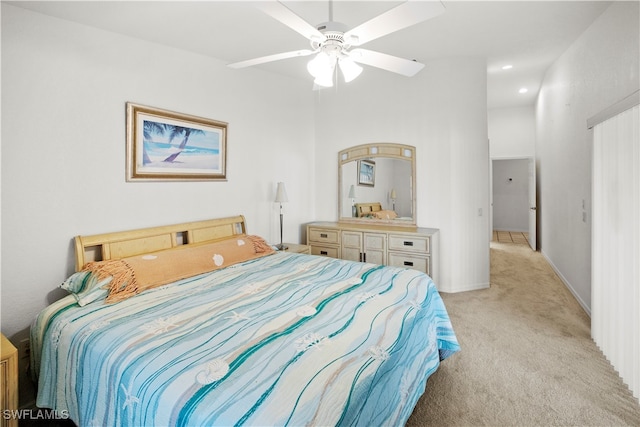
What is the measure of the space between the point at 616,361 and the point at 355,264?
192cm

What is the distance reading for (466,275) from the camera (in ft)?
13.1

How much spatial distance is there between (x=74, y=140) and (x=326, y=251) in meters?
2.94

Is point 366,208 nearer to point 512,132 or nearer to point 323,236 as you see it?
point 323,236

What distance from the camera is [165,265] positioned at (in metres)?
2.41

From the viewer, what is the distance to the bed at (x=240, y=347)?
44.0 inches

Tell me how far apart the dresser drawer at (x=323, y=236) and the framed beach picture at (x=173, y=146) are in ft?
4.89

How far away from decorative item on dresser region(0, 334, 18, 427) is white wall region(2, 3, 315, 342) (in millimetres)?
760

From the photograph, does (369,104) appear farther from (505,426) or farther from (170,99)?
(505,426)

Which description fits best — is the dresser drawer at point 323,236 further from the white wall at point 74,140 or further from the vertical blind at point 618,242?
the vertical blind at point 618,242

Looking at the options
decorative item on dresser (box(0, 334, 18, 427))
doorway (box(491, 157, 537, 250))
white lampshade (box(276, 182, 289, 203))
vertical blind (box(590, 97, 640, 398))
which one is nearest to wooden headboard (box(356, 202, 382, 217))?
white lampshade (box(276, 182, 289, 203))

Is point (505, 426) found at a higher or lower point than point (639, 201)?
lower

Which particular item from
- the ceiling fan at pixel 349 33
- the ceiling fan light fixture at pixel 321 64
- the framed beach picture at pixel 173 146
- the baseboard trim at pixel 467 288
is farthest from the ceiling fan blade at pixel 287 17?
the baseboard trim at pixel 467 288

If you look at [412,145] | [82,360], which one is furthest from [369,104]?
Result: [82,360]

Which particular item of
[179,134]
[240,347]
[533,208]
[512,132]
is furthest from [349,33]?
[512,132]
